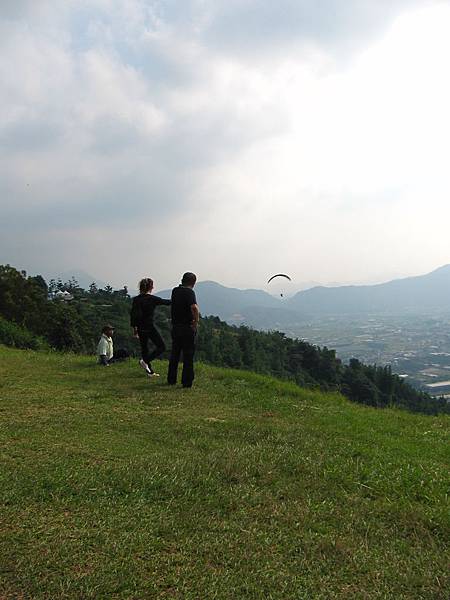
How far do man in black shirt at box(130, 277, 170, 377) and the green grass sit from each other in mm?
2821

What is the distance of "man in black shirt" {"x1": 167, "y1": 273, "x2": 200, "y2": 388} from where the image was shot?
8.93 meters

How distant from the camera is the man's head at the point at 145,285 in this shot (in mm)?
10039

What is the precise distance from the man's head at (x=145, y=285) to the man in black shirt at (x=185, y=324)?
1210mm

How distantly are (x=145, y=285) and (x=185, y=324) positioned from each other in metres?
1.66

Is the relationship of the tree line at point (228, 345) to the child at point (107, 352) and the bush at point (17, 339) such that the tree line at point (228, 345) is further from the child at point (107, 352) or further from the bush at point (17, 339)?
the child at point (107, 352)

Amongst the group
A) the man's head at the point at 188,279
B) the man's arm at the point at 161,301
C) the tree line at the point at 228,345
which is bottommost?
the tree line at the point at 228,345

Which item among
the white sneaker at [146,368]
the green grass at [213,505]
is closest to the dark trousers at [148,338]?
the white sneaker at [146,368]

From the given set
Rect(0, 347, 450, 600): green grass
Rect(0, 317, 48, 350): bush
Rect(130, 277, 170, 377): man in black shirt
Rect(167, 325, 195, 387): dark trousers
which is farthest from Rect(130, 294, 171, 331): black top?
Rect(0, 317, 48, 350): bush

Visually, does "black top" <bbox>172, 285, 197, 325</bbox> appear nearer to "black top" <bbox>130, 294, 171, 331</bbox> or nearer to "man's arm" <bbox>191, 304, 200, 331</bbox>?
"man's arm" <bbox>191, 304, 200, 331</bbox>

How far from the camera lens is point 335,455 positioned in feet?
17.9

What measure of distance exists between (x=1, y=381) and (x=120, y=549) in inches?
257

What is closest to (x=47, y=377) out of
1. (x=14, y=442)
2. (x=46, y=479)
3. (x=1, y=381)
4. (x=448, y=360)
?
(x=1, y=381)

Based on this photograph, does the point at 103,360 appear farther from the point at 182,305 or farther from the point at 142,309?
the point at 182,305

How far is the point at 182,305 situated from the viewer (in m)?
8.95
